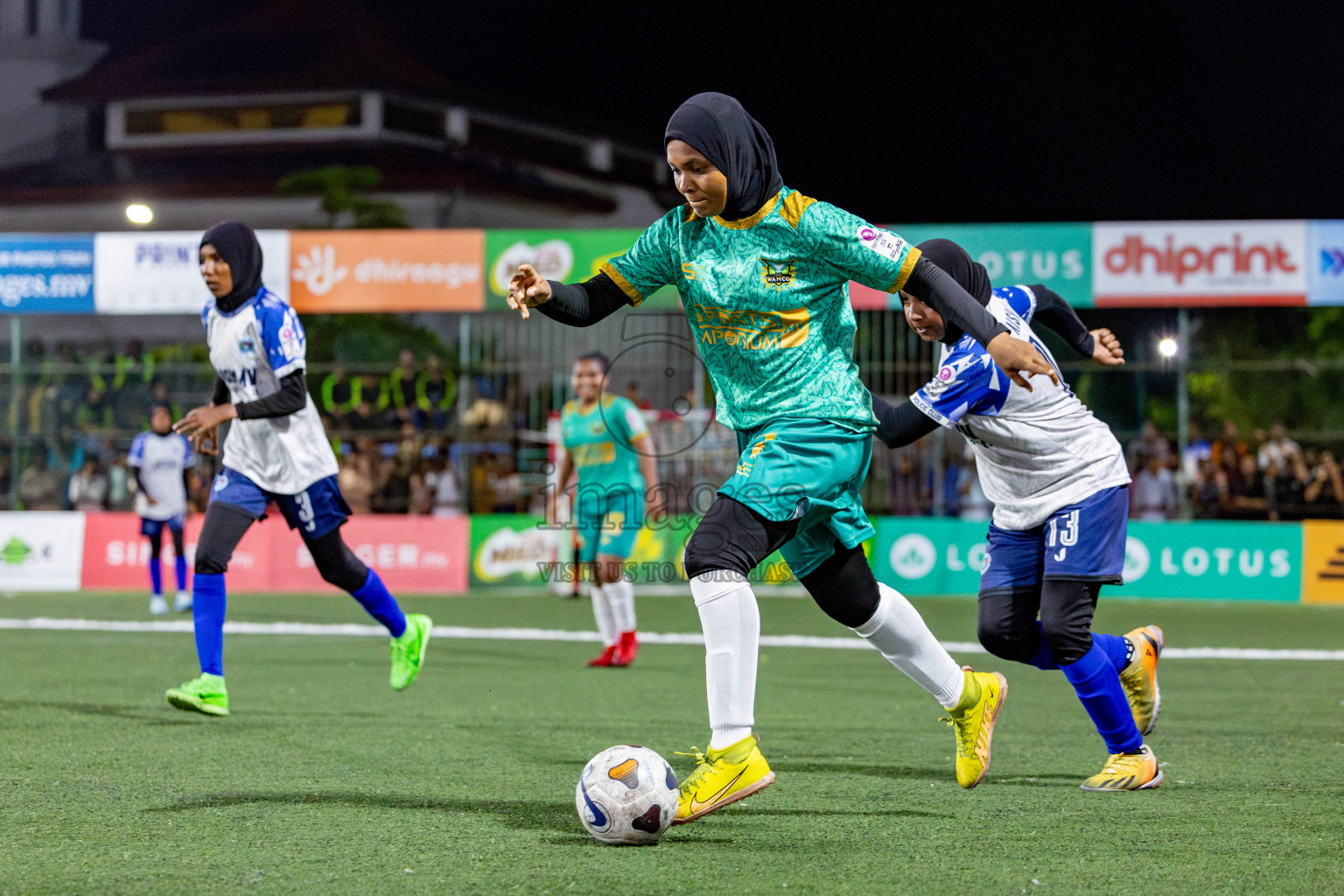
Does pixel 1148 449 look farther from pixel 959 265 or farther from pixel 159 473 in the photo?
pixel 959 265

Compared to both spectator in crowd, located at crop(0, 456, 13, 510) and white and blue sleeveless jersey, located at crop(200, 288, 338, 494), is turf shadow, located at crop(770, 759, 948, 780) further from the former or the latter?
spectator in crowd, located at crop(0, 456, 13, 510)

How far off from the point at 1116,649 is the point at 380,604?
361cm

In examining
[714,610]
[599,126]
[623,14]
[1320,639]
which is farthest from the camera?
[599,126]

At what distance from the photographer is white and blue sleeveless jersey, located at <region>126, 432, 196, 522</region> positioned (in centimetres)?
1344

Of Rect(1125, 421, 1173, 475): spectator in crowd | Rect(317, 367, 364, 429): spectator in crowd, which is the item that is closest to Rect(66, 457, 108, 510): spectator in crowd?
Rect(317, 367, 364, 429): spectator in crowd

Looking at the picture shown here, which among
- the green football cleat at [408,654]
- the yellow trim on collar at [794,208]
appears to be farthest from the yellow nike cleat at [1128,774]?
the green football cleat at [408,654]

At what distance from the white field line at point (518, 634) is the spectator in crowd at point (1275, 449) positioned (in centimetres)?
667

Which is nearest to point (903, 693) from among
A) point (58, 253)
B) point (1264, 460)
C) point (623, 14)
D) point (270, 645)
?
point (270, 645)

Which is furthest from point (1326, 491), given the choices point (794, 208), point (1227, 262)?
point (794, 208)

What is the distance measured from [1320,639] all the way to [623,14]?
23122mm

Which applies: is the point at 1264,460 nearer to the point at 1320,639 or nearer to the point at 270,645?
the point at 1320,639

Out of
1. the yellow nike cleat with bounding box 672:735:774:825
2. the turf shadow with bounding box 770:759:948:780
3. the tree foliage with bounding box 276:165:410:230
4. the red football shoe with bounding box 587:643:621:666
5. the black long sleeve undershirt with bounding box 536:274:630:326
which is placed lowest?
the red football shoe with bounding box 587:643:621:666

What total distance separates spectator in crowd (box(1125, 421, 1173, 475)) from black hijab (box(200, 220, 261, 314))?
12619 mm

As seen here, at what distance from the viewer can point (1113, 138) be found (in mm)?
27297
